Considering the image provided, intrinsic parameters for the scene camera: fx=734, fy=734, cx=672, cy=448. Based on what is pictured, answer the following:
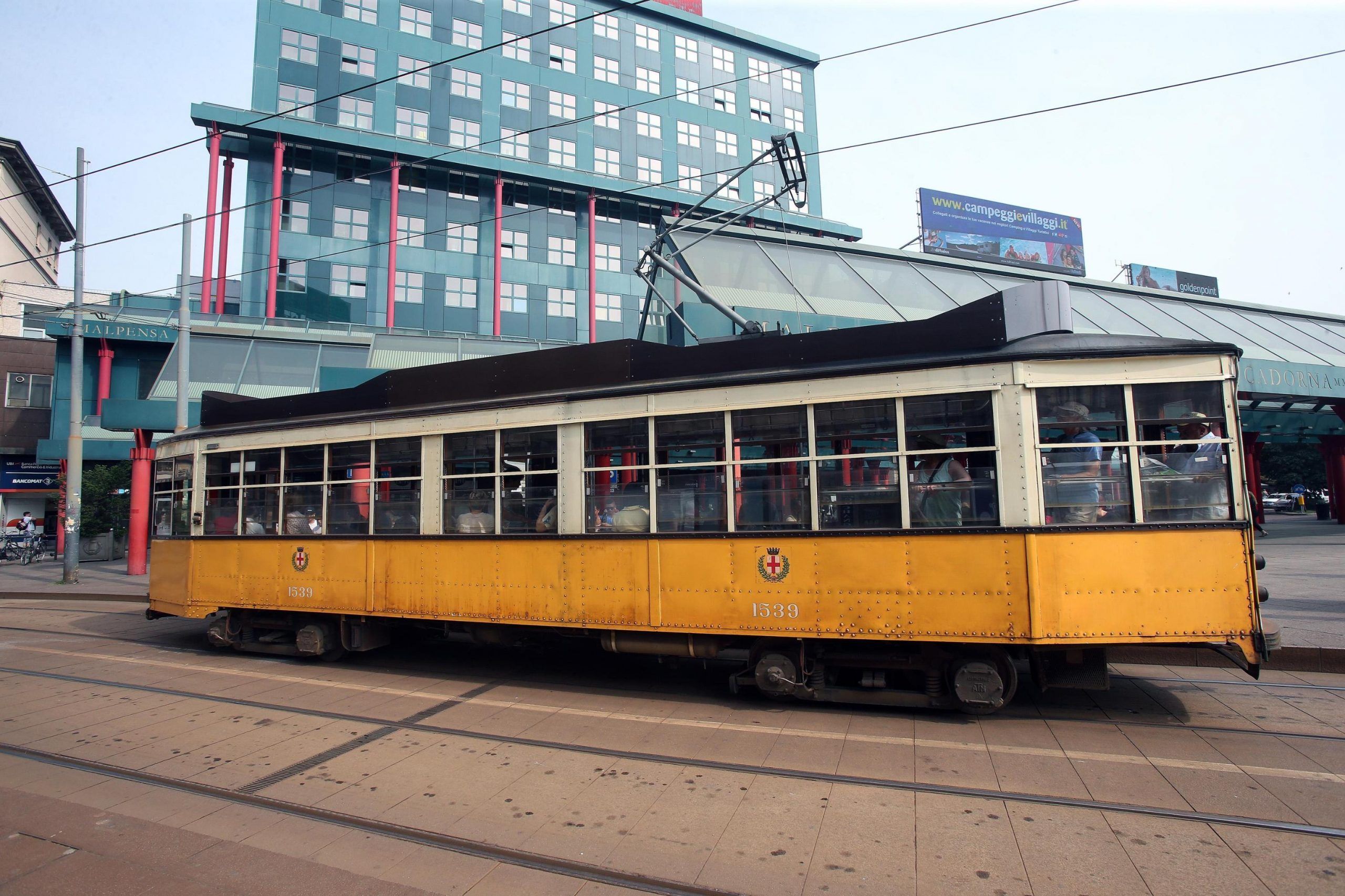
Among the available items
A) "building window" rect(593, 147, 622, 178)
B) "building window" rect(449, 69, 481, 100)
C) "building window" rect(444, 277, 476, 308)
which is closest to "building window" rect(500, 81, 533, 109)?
"building window" rect(449, 69, 481, 100)

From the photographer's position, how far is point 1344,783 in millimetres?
4539

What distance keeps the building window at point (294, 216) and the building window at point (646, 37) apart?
20271 mm

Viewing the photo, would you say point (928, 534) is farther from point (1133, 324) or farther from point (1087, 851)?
point (1133, 324)

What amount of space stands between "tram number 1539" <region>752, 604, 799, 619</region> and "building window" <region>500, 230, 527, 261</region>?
32846 mm

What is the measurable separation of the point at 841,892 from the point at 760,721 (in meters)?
2.65

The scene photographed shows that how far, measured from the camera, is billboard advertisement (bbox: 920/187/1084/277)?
135 feet

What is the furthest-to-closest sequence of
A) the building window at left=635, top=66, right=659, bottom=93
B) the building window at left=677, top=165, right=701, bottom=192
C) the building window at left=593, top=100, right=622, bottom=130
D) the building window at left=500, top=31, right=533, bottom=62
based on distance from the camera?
1. the building window at left=635, top=66, right=659, bottom=93
2. the building window at left=677, top=165, right=701, bottom=192
3. the building window at left=593, top=100, right=622, bottom=130
4. the building window at left=500, top=31, right=533, bottom=62

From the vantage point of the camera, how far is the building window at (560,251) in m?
37.1

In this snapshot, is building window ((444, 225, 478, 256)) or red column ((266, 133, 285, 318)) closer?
red column ((266, 133, 285, 318))

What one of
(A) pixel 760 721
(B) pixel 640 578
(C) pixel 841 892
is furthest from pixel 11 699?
(C) pixel 841 892

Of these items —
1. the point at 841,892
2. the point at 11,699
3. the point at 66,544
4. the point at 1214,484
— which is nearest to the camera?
→ the point at 841,892

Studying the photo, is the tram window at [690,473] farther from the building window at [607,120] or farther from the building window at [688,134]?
the building window at [688,134]

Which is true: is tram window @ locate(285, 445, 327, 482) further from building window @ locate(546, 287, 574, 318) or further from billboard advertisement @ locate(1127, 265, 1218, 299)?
billboard advertisement @ locate(1127, 265, 1218, 299)

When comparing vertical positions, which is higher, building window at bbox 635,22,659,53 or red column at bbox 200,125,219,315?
building window at bbox 635,22,659,53
